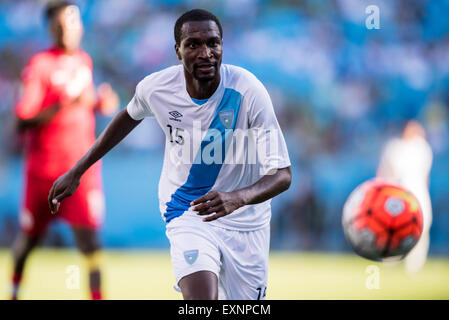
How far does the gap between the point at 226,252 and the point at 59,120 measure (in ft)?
10.9

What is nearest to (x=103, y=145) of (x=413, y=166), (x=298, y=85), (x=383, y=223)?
(x=383, y=223)

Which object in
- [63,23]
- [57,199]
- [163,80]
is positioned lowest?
[57,199]

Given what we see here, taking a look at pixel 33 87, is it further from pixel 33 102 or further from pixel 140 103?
pixel 140 103

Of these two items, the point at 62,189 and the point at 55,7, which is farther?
the point at 55,7

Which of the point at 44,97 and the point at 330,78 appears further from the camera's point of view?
the point at 330,78

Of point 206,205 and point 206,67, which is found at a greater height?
point 206,67

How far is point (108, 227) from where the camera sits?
11.6m

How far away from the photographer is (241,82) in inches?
158

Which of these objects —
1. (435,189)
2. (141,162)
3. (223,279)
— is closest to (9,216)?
(141,162)

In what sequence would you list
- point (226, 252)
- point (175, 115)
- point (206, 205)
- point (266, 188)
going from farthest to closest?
1. point (175, 115)
2. point (226, 252)
3. point (266, 188)
4. point (206, 205)

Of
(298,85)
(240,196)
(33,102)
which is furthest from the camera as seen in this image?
(298,85)

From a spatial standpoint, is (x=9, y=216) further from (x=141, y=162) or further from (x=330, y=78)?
(x=330, y=78)

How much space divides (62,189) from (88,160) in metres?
0.25

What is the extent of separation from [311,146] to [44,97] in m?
6.31
